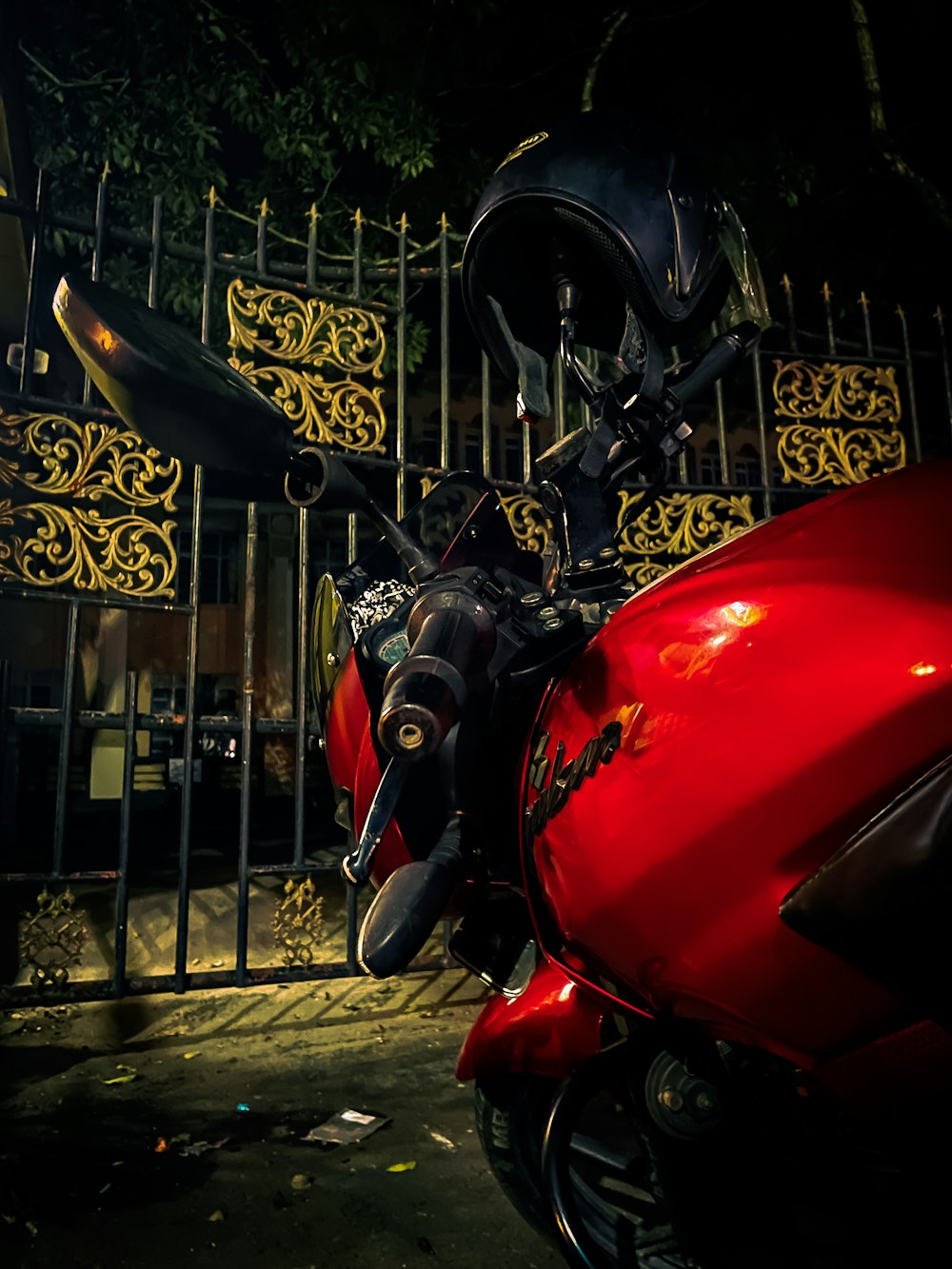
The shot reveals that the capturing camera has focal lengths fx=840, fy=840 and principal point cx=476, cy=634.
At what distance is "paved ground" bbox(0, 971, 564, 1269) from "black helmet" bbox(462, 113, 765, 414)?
181cm

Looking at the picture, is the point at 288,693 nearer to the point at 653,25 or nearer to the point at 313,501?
the point at 653,25

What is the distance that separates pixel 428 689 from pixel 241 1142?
1.95 m

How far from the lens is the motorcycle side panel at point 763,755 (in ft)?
2.42

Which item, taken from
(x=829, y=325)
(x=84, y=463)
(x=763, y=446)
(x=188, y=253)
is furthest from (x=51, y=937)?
(x=829, y=325)

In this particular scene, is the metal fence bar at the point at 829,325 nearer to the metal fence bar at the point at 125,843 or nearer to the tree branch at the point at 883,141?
the tree branch at the point at 883,141

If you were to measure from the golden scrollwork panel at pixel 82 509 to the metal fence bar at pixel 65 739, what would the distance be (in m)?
0.17

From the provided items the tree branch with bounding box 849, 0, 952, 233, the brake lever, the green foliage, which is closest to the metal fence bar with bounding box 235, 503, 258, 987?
the brake lever

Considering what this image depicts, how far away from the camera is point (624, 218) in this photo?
120 centimetres

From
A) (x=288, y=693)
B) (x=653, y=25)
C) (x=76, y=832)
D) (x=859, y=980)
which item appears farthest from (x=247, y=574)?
(x=288, y=693)

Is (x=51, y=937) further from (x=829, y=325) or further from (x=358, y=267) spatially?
(x=829, y=325)

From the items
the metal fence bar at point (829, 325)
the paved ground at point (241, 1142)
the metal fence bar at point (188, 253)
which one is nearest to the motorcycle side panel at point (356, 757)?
the paved ground at point (241, 1142)

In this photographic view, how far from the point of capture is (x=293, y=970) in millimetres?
3707

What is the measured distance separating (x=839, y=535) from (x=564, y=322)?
2.47 feet

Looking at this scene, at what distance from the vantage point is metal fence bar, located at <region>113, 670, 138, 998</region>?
3432 mm
